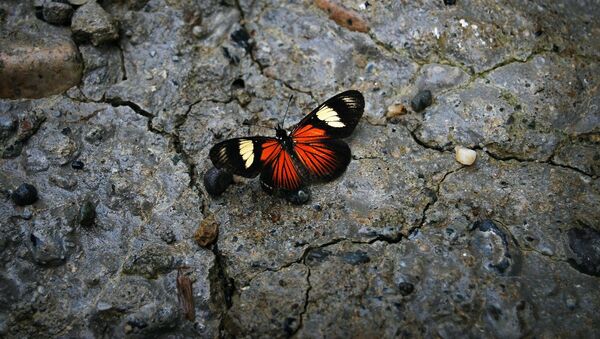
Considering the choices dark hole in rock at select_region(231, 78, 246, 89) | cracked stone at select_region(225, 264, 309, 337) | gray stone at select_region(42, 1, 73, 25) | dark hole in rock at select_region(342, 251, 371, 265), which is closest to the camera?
cracked stone at select_region(225, 264, 309, 337)

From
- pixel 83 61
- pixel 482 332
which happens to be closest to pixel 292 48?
pixel 83 61

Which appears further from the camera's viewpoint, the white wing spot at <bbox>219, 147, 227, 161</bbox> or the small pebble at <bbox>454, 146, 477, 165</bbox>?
the small pebble at <bbox>454, 146, 477, 165</bbox>

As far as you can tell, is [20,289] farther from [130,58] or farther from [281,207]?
[130,58]

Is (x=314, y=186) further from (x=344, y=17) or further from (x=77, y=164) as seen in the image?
(x=77, y=164)

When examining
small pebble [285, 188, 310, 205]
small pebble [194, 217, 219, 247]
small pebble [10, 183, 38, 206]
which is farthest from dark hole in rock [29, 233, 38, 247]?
small pebble [285, 188, 310, 205]

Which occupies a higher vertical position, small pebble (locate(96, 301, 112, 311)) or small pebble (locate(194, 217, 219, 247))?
small pebble (locate(194, 217, 219, 247))

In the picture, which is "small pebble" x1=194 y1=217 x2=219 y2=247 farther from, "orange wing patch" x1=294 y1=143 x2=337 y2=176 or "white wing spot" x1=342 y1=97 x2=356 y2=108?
"white wing spot" x1=342 y1=97 x2=356 y2=108

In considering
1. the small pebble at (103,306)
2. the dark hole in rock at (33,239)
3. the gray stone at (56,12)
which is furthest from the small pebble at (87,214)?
the gray stone at (56,12)
